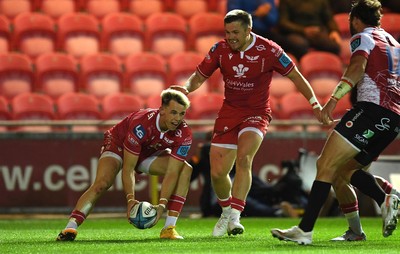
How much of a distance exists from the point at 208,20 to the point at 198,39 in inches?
13.5

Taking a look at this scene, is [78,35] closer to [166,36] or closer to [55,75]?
[55,75]

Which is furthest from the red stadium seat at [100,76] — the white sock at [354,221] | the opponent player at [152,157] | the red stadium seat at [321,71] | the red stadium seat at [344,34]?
the white sock at [354,221]

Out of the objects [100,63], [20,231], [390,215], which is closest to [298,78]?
[390,215]

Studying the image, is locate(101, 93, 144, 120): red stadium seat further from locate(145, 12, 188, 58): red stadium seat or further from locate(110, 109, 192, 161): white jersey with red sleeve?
locate(110, 109, 192, 161): white jersey with red sleeve

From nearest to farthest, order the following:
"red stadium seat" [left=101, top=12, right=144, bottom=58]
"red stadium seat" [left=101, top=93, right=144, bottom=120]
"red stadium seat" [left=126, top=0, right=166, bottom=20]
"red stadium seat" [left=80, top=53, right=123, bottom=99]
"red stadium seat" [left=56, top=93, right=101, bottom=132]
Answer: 1. "red stadium seat" [left=56, top=93, right=101, bottom=132]
2. "red stadium seat" [left=101, top=93, right=144, bottom=120]
3. "red stadium seat" [left=80, top=53, right=123, bottom=99]
4. "red stadium seat" [left=101, top=12, right=144, bottom=58]
5. "red stadium seat" [left=126, top=0, right=166, bottom=20]

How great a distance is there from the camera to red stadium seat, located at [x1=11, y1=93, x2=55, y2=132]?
14.8 metres

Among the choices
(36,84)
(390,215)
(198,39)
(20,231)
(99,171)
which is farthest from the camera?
(198,39)

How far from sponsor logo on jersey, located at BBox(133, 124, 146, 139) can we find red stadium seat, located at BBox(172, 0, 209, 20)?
8.33 m

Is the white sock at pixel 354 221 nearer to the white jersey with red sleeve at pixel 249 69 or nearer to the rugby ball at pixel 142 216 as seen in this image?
the white jersey with red sleeve at pixel 249 69

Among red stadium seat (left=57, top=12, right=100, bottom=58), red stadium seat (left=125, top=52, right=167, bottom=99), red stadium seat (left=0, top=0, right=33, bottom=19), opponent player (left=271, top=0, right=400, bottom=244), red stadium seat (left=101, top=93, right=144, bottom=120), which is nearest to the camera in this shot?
opponent player (left=271, top=0, right=400, bottom=244)

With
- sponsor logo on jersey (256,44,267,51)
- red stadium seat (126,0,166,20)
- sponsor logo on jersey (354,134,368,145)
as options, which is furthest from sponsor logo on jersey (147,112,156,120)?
red stadium seat (126,0,166,20)

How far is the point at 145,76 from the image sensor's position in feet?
52.1

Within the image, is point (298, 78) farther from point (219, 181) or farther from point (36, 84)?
point (36, 84)

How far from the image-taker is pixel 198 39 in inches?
658
